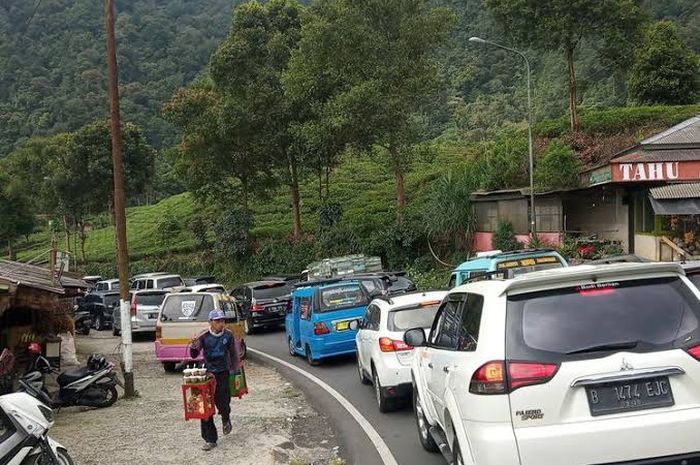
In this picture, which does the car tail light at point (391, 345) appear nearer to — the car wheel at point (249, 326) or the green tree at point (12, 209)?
the car wheel at point (249, 326)

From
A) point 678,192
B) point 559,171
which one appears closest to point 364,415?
point 678,192

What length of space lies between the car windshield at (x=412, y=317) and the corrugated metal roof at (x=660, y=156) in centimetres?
1725

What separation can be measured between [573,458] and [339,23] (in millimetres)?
29899

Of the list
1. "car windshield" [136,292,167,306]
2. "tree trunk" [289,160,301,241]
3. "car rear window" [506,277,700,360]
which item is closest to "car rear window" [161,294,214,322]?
"car windshield" [136,292,167,306]

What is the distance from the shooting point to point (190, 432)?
31.9 feet

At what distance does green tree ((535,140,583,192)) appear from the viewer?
28812 millimetres

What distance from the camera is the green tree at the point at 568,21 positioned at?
33.7 metres

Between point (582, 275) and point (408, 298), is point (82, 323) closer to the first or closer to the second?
point (408, 298)

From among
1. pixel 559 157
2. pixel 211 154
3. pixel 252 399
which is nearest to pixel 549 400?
pixel 252 399

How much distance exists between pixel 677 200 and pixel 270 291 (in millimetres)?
14003

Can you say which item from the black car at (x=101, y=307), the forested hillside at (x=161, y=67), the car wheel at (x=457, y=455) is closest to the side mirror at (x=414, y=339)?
the car wheel at (x=457, y=455)

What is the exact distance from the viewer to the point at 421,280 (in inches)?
1206

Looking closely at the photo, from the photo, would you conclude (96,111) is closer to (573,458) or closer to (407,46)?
(407,46)

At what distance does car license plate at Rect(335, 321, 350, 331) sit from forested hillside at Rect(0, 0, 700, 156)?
27068 millimetres
